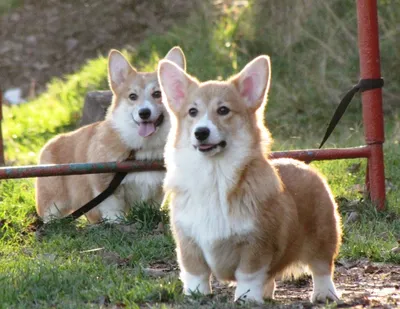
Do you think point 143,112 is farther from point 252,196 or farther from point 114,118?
point 252,196

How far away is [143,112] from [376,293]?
263cm

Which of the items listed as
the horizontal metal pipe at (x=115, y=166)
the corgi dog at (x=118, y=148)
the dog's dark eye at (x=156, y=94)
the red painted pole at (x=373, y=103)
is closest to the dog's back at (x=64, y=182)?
the corgi dog at (x=118, y=148)

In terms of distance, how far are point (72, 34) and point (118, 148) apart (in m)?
7.75

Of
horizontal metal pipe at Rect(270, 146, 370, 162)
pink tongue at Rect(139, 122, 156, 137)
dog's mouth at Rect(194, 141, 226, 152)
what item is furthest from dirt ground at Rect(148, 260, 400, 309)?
pink tongue at Rect(139, 122, 156, 137)

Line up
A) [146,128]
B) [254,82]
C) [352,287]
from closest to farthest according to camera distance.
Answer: [254,82]
[352,287]
[146,128]

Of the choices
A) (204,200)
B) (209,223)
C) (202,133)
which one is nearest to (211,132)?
(202,133)

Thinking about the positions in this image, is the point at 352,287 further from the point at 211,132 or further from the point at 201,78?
the point at 201,78

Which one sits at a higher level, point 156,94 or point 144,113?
point 156,94

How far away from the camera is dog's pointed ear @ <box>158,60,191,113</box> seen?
4.60 meters

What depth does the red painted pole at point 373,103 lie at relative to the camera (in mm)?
6180

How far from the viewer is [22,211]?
6574 millimetres

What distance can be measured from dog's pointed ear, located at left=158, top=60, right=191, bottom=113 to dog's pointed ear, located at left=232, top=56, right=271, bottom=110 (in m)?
0.25

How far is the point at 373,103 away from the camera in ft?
20.3

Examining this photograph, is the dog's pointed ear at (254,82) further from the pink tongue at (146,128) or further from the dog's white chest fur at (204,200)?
the pink tongue at (146,128)
